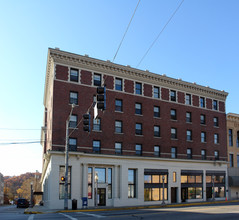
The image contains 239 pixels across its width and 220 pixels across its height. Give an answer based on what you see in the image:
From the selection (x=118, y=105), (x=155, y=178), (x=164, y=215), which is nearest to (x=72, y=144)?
(x=118, y=105)

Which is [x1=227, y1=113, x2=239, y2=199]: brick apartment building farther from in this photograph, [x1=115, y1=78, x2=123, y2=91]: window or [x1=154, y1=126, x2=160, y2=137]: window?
[x1=115, y1=78, x2=123, y2=91]: window

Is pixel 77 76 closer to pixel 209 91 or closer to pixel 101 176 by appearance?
pixel 101 176

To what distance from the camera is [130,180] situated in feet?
134

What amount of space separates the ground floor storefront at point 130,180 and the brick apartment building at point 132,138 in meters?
0.11

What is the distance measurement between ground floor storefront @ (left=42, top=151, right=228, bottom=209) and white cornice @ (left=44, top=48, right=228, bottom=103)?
440 inches

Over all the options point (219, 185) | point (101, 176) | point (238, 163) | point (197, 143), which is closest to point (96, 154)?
point (101, 176)

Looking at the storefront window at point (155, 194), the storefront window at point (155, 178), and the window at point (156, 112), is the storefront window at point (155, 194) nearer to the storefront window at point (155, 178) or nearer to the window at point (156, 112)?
the storefront window at point (155, 178)

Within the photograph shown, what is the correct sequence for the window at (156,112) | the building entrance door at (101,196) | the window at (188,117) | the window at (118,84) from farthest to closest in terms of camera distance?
the window at (188,117) → the window at (156,112) → the window at (118,84) → the building entrance door at (101,196)

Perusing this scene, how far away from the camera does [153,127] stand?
43906 mm

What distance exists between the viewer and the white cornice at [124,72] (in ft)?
124

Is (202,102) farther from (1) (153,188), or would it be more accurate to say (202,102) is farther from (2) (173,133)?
(1) (153,188)

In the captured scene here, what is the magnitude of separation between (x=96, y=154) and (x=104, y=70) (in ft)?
36.5

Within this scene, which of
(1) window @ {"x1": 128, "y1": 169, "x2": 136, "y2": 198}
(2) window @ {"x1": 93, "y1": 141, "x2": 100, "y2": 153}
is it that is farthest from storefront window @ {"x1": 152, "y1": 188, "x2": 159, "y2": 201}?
(2) window @ {"x1": 93, "y1": 141, "x2": 100, "y2": 153}

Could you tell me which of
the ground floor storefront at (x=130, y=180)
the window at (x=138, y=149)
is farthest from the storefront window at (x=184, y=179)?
the window at (x=138, y=149)
